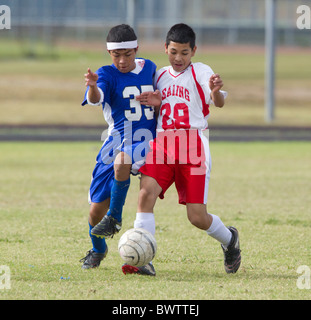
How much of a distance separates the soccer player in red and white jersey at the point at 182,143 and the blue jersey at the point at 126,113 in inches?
3.7

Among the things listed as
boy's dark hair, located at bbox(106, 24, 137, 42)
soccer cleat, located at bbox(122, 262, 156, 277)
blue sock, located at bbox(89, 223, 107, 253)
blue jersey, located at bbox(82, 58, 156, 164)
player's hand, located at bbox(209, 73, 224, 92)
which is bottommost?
soccer cleat, located at bbox(122, 262, 156, 277)

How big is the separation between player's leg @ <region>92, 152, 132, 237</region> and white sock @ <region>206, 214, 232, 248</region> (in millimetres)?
855

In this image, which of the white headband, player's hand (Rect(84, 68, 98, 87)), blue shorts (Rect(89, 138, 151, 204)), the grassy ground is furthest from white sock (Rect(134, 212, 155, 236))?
the grassy ground

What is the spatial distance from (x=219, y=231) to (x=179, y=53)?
5.45 ft

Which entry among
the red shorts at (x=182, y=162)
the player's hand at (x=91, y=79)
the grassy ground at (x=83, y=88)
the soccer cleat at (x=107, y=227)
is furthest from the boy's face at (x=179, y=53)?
the grassy ground at (x=83, y=88)

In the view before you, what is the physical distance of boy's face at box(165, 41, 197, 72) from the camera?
6.70m

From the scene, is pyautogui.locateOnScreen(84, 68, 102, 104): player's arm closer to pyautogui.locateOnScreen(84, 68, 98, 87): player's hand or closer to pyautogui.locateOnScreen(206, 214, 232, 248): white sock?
pyautogui.locateOnScreen(84, 68, 98, 87): player's hand

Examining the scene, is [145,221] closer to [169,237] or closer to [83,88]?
[169,237]

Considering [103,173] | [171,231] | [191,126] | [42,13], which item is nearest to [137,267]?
[103,173]

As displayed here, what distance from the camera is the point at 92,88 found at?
6445 mm

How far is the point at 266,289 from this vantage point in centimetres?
604

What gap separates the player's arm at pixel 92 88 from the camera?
6.42m

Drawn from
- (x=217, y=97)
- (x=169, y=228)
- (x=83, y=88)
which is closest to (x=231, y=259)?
(x=217, y=97)

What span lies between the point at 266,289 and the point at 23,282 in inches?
79.1
